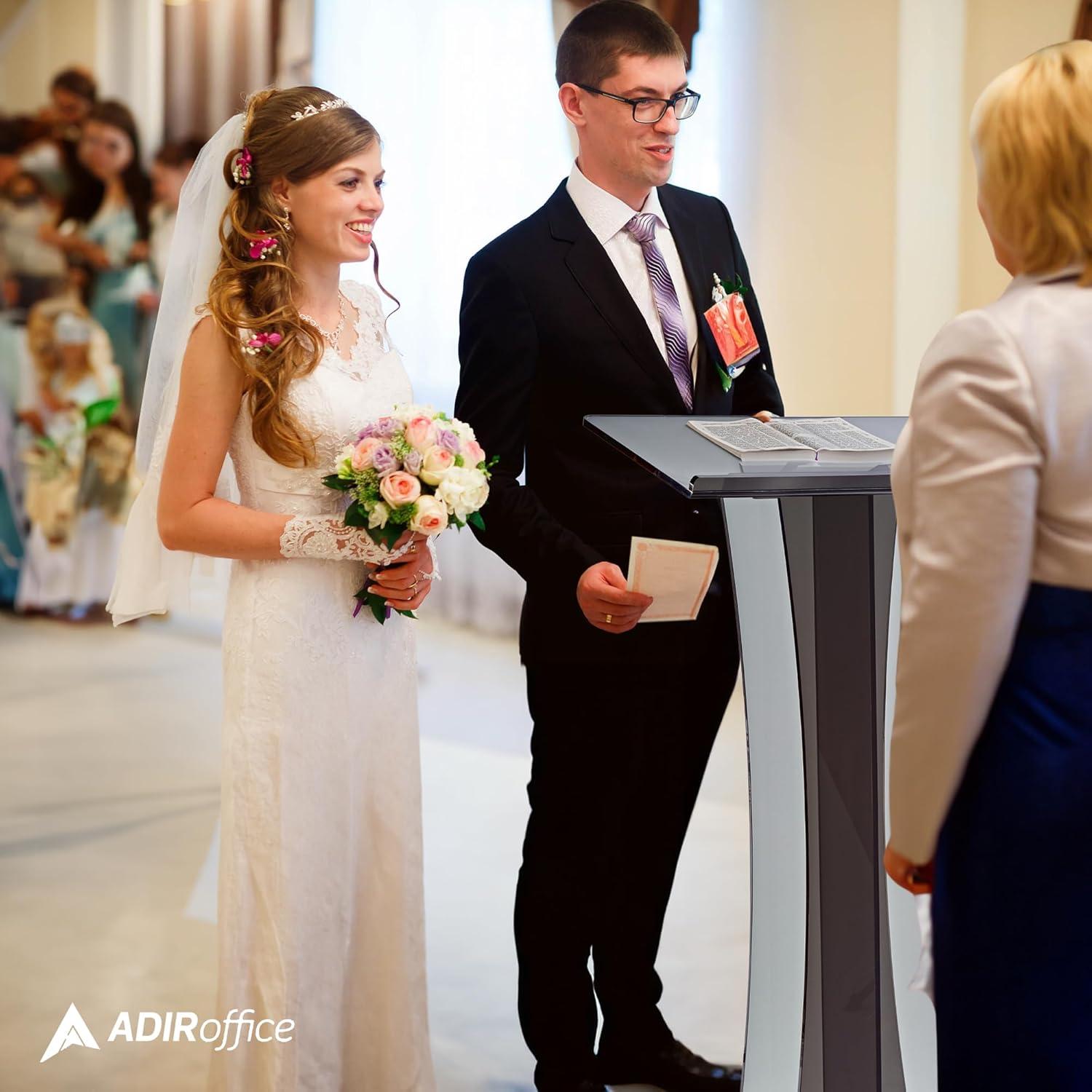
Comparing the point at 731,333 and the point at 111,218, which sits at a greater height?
the point at 111,218

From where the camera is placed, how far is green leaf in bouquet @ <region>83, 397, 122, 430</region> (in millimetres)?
7797

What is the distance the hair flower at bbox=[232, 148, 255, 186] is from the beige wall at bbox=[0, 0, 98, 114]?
6.31 metres

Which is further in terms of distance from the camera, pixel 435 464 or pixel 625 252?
pixel 625 252

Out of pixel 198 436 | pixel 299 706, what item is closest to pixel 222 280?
pixel 198 436

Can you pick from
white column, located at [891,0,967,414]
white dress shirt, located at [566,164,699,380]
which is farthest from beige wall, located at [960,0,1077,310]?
white dress shirt, located at [566,164,699,380]

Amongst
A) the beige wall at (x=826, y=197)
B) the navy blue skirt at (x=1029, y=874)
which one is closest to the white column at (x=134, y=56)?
the beige wall at (x=826, y=197)

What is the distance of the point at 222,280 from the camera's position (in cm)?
233

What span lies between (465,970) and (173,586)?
134cm

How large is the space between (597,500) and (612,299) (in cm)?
38

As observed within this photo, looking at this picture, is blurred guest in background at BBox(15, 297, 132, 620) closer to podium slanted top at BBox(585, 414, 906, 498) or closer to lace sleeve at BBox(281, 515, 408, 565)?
lace sleeve at BBox(281, 515, 408, 565)

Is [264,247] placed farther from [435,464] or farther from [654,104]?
[654,104]

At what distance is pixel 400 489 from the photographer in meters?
2.19

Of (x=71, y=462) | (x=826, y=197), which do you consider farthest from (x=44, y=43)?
(x=826, y=197)

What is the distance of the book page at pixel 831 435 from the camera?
6.56 feet
